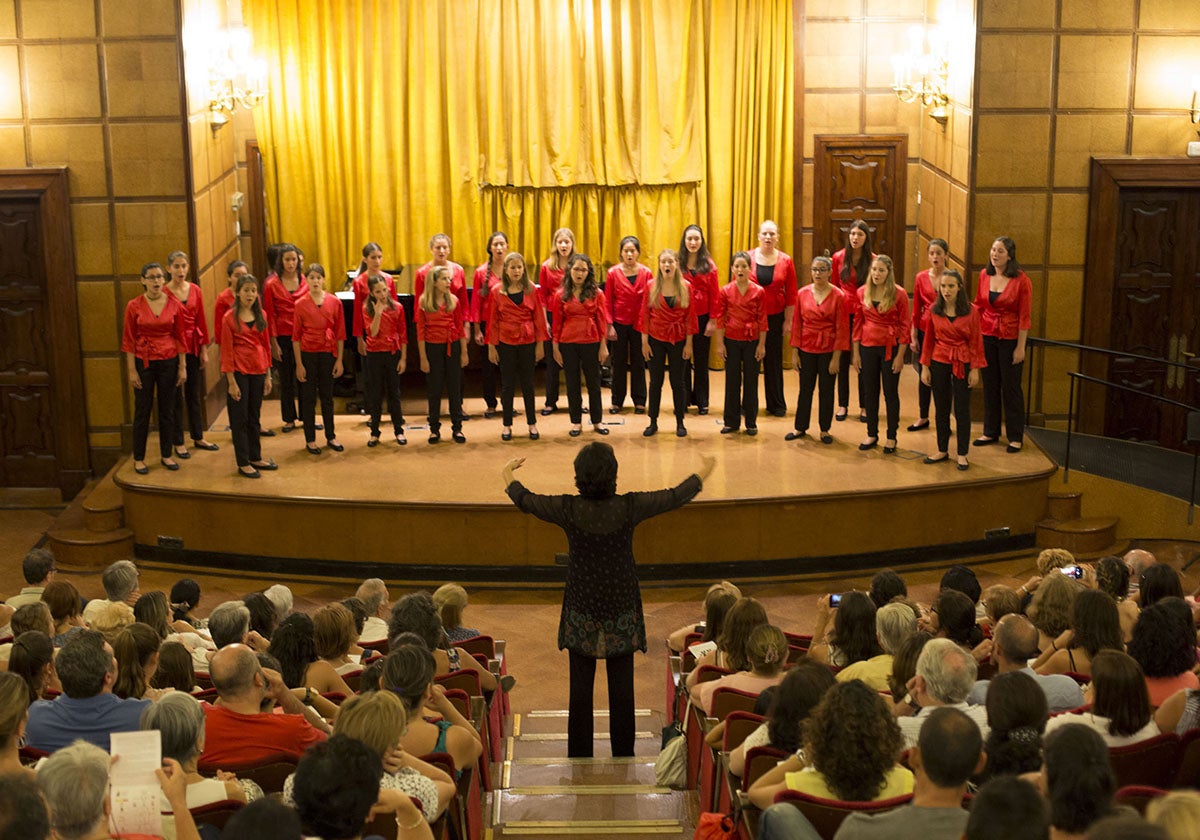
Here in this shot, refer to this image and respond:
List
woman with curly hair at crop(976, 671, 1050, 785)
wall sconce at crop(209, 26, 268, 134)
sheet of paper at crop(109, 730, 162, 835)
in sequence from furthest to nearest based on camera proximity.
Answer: wall sconce at crop(209, 26, 268, 134), woman with curly hair at crop(976, 671, 1050, 785), sheet of paper at crop(109, 730, 162, 835)

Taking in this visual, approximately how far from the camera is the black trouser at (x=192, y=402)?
9266 mm

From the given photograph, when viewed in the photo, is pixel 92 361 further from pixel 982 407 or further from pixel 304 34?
pixel 982 407

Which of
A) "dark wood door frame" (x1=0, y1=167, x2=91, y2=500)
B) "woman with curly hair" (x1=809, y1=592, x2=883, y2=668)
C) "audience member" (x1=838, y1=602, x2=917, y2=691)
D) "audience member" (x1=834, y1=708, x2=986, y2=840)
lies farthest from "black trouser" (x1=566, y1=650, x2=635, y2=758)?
"dark wood door frame" (x1=0, y1=167, x2=91, y2=500)

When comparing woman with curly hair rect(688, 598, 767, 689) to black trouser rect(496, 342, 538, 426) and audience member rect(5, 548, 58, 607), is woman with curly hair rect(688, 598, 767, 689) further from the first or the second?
black trouser rect(496, 342, 538, 426)

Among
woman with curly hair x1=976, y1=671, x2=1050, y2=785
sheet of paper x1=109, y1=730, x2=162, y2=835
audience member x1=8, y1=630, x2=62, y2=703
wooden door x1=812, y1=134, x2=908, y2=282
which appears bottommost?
audience member x1=8, y1=630, x2=62, y2=703

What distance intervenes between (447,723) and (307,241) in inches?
298

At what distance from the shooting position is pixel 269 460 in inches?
360

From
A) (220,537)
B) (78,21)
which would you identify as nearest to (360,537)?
(220,537)

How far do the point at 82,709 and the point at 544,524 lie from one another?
4070 millimetres

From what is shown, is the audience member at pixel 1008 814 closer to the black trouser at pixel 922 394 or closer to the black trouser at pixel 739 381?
the black trouser at pixel 739 381

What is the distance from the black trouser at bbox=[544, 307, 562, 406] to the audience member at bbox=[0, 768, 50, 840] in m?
6.60

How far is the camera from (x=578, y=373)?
957 cm

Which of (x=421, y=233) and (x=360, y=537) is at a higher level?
(x=421, y=233)

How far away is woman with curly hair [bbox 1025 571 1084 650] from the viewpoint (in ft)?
17.6
